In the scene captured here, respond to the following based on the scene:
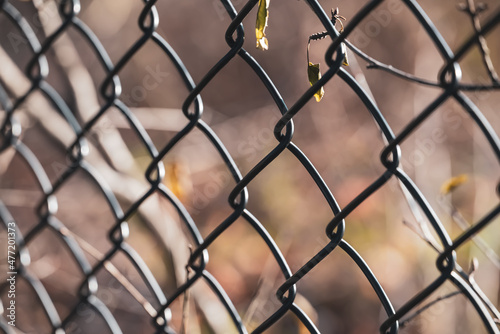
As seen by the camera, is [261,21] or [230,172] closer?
[261,21]

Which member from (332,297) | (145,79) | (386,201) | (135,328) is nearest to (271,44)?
(145,79)

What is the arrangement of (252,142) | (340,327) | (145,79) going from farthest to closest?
(145,79) < (252,142) < (340,327)

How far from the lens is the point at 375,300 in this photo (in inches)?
98.3

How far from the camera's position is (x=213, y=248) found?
9.02ft

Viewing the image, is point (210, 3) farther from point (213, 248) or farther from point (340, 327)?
point (340, 327)

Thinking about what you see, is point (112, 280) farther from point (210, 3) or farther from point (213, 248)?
point (210, 3)

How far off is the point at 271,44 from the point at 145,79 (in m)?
0.97

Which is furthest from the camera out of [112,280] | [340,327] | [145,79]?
[145,79]

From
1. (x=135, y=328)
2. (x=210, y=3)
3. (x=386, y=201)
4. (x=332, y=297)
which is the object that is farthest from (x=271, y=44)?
(x=135, y=328)

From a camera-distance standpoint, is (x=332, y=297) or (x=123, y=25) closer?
(x=332, y=297)

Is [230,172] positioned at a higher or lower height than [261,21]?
higher

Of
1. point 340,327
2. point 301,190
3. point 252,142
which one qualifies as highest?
point 252,142

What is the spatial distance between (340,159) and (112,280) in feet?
5.25

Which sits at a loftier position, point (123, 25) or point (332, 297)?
point (123, 25)
